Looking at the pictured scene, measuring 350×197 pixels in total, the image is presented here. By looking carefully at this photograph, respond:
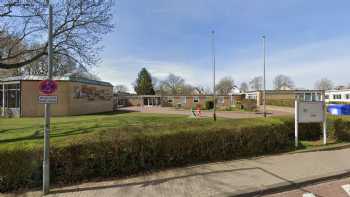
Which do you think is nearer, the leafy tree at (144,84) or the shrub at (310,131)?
the shrub at (310,131)

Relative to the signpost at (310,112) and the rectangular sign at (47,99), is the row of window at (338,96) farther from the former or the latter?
the rectangular sign at (47,99)

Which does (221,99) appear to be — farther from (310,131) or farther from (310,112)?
(310,112)

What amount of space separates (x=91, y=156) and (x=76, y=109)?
18.7 m

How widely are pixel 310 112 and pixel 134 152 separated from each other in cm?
677

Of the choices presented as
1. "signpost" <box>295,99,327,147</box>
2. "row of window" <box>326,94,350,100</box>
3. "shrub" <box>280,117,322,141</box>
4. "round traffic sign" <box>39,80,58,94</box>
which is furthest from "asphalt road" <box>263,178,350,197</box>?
"row of window" <box>326,94,350,100</box>

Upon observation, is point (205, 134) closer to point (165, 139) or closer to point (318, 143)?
point (165, 139)

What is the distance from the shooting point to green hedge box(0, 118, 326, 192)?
4.29 meters

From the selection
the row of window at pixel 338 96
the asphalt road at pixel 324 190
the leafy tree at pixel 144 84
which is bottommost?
the asphalt road at pixel 324 190

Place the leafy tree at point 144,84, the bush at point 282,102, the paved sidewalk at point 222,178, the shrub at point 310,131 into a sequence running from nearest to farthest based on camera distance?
the paved sidewalk at point 222,178 < the shrub at point 310,131 < the bush at point 282,102 < the leafy tree at point 144,84

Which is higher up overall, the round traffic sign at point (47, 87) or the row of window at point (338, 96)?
the row of window at point (338, 96)

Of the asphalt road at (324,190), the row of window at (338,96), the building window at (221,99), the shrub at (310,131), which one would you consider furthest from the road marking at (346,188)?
the row of window at (338,96)

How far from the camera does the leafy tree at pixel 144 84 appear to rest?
58000 mm

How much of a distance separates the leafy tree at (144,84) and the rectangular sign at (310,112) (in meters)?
51.6

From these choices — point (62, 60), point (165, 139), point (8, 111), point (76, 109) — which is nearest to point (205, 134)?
point (165, 139)
